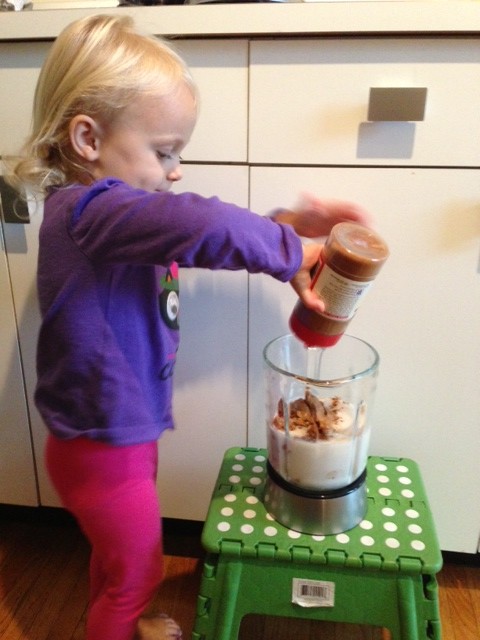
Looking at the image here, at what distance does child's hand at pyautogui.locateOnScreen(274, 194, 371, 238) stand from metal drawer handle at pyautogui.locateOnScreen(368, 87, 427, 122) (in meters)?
0.12

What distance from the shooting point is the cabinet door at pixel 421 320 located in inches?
31.0

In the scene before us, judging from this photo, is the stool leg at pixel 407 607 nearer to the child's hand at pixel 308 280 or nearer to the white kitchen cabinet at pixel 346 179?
the white kitchen cabinet at pixel 346 179

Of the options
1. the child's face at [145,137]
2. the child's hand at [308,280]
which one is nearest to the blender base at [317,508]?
the child's hand at [308,280]

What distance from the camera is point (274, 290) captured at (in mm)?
863

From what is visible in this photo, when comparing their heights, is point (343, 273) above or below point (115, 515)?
above

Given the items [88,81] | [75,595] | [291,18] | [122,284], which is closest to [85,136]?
[88,81]

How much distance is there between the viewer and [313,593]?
29.3 inches

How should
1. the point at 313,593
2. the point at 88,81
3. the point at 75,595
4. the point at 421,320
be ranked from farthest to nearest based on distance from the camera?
1. the point at 75,595
2. the point at 421,320
3. the point at 313,593
4. the point at 88,81

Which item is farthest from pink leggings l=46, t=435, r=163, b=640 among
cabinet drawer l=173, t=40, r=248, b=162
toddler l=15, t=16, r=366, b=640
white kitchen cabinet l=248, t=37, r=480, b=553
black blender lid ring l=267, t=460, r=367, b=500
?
cabinet drawer l=173, t=40, r=248, b=162

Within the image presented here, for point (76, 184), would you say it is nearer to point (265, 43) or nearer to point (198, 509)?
point (265, 43)

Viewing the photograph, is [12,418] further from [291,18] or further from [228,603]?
[291,18]

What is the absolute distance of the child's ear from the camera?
65 centimetres

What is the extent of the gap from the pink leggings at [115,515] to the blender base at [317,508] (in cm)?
17

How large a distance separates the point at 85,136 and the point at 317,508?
1.81 feet
